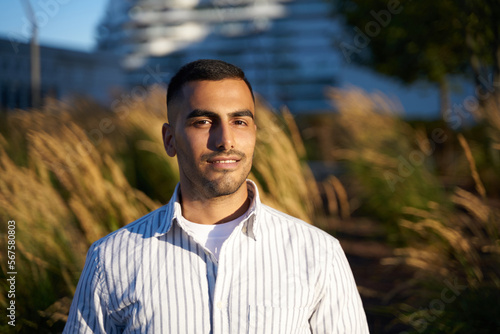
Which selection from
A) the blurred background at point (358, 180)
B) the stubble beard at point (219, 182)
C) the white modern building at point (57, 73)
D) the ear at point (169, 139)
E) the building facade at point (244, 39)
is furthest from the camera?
the building facade at point (244, 39)

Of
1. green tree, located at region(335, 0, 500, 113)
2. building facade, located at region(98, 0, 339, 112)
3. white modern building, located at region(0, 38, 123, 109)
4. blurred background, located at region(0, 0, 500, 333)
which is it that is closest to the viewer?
blurred background, located at region(0, 0, 500, 333)

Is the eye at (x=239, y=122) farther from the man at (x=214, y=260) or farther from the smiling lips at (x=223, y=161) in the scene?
the smiling lips at (x=223, y=161)

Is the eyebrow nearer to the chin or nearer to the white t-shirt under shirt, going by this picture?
the chin

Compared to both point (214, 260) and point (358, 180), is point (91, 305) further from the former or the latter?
point (358, 180)

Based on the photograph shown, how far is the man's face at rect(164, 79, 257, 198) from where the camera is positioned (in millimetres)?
1510

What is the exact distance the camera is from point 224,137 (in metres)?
1.50

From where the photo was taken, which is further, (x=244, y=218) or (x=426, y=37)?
(x=426, y=37)

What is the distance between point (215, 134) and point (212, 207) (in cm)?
24

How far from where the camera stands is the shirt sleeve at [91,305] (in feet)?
4.80

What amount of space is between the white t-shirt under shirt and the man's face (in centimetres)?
11

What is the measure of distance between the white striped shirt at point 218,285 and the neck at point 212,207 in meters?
0.06

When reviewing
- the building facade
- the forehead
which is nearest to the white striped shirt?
the forehead

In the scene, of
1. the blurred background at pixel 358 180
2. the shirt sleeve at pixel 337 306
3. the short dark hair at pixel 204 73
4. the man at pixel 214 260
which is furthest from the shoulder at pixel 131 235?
the blurred background at pixel 358 180

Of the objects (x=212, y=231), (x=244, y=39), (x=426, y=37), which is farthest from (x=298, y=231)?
(x=244, y=39)
